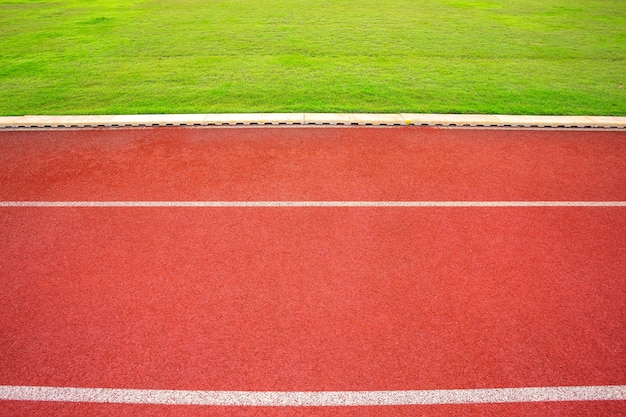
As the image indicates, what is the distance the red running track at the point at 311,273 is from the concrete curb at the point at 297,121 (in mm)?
834

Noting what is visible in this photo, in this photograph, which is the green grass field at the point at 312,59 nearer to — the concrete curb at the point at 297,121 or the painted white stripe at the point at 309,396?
the concrete curb at the point at 297,121

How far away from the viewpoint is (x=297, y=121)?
828 centimetres

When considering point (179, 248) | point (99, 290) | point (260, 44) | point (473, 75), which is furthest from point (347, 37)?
point (99, 290)

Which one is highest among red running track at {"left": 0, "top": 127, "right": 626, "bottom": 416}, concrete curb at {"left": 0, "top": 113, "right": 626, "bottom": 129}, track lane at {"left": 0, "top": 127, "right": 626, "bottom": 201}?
concrete curb at {"left": 0, "top": 113, "right": 626, "bottom": 129}

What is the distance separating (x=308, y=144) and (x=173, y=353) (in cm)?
470

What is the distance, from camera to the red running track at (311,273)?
383 centimetres

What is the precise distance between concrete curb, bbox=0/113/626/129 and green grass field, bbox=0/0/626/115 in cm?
39

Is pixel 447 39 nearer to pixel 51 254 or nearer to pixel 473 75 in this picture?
pixel 473 75

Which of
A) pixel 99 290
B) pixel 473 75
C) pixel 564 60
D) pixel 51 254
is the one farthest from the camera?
pixel 564 60

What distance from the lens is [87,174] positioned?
6.71 metres

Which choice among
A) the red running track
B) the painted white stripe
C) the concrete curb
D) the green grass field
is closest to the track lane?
the red running track

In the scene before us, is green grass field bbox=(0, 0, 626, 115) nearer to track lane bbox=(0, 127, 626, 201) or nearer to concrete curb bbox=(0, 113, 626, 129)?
concrete curb bbox=(0, 113, 626, 129)

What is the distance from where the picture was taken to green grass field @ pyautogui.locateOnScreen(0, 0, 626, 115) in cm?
920

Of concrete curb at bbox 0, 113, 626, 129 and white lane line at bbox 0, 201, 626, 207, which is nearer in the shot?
white lane line at bbox 0, 201, 626, 207
